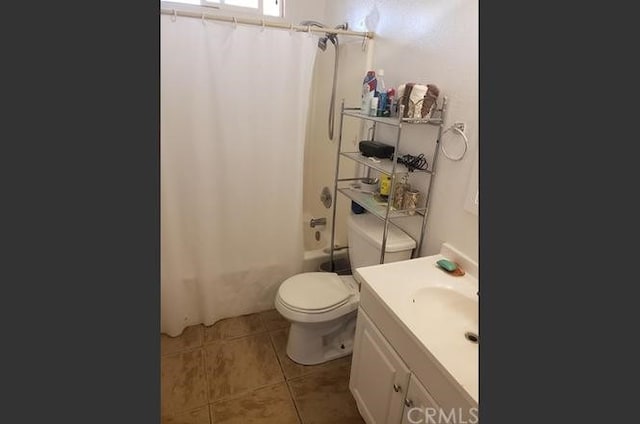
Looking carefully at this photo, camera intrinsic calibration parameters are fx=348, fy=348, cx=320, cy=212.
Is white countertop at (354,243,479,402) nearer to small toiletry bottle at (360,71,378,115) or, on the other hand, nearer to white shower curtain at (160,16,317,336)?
small toiletry bottle at (360,71,378,115)

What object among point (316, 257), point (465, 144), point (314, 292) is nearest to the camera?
point (465, 144)

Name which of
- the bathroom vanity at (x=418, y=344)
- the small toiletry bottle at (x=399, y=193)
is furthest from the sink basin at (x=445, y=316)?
the small toiletry bottle at (x=399, y=193)

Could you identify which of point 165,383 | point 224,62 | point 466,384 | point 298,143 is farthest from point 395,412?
point 224,62

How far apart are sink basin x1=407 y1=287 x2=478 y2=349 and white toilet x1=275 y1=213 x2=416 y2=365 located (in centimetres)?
38

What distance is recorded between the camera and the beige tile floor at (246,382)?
1.63m

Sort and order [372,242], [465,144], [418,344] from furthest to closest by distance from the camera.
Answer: [372,242], [465,144], [418,344]

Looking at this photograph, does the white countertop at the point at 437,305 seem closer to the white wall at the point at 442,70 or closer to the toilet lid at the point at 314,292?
the white wall at the point at 442,70

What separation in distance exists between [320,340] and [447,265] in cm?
84

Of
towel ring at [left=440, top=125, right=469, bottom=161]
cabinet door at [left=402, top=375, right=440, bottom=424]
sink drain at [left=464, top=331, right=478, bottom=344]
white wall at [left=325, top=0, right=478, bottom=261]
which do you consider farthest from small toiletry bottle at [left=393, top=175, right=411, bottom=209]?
cabinet door at [left=402, top=375, right=440, bottom=424]

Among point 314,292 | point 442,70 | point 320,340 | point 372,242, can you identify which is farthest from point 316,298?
point 442,70

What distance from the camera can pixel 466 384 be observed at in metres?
0.90

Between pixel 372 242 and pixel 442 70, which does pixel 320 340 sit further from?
pixel 442 70

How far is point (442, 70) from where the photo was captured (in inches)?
57.8

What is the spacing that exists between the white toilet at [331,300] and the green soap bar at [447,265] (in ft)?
0.77
